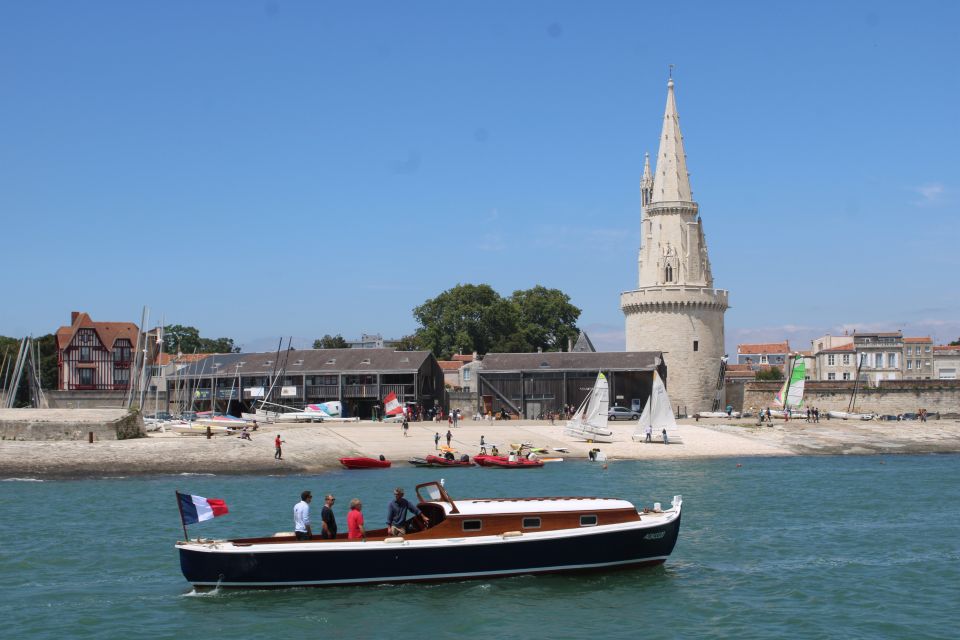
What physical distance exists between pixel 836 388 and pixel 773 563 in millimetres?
65453

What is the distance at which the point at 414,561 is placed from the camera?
22.9 m

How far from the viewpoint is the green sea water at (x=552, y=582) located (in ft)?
68.5

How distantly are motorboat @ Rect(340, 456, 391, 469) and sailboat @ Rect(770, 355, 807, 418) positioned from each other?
128ft

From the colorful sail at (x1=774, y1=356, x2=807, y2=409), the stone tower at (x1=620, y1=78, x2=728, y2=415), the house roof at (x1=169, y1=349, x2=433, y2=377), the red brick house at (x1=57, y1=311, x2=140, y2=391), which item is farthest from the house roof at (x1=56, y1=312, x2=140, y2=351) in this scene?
the colorful sail at (x1=774, y1=356, x2=807, y2=409)

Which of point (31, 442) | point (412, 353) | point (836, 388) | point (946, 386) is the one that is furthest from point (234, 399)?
point (946, 386)

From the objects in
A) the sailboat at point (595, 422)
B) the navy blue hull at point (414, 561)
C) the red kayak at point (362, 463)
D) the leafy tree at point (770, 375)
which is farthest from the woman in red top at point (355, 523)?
the leafy tree at point (770, 375)

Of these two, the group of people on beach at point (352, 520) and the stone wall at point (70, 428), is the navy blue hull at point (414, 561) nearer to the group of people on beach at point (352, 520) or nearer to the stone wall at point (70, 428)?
the group of people on beach at point (352, 520)

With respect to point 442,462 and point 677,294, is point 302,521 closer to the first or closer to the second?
point 442,462

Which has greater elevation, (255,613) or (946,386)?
(946,386)

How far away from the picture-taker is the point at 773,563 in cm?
2697

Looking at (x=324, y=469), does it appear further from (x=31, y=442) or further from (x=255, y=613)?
(x=255, y=613)

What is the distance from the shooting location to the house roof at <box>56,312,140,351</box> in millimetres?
107625

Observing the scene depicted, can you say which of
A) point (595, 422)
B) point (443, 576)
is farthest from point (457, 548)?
point (595, 422)

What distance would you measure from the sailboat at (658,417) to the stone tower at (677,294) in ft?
73.0
